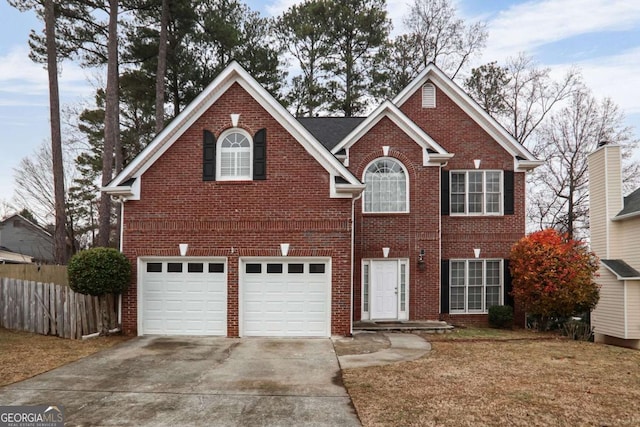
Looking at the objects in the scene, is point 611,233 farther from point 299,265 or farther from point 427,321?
point 299,265

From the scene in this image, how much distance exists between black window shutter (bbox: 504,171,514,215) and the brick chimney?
2933 mm

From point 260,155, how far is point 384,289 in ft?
20.1

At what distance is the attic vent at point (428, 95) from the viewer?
16.9m

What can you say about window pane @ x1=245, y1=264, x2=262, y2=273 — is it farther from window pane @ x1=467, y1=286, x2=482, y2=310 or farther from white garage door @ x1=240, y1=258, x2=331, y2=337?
window pane @ x1=467, y1=286, x2=482, y2=310

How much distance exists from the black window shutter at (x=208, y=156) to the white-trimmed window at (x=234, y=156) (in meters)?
0.13

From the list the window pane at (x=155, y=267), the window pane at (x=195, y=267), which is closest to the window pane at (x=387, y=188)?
the window pane at (x=195, y=267)

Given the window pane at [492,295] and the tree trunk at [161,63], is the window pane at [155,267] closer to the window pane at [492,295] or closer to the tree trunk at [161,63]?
the window pane at [492,295]

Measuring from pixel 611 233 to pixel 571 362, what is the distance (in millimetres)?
7436

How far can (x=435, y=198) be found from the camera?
51.0 feet

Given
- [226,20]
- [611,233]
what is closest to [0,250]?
[226,20]

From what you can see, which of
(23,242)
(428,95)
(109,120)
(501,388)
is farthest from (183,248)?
(23,242)

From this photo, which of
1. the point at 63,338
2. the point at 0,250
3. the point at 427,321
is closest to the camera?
the point at 63,338

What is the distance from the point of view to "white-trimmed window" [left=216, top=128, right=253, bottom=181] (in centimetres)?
1309

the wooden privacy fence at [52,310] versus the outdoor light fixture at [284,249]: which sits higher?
the outdoor light fixture at [284,249]
